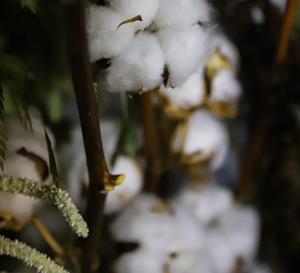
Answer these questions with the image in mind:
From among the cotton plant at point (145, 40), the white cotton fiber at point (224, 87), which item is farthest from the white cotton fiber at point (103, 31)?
the white cotton fiber at point (224, 87)

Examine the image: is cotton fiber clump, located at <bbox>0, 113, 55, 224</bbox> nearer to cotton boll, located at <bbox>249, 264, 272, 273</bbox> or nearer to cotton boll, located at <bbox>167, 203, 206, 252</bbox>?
cotton boll, located at <bbox>167, 203, 206, 252</bbox>

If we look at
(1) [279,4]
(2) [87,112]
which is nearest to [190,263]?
(2) [87,112]

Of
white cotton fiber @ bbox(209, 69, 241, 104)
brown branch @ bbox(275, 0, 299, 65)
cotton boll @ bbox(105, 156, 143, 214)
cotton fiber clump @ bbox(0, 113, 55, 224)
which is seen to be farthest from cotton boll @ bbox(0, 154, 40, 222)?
brown branch @ bbox(275, 0, 299, 65)

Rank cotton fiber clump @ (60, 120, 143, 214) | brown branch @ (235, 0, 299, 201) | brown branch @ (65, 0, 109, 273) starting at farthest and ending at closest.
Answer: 1. brown branch @ (235, 0, 299, 201)
2. cotton fiber clump @ (60, 120, 143, 214)
3. brown branch @ (65, 0, 109, 273)

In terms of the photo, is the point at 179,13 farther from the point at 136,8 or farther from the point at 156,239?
the point at 156,239

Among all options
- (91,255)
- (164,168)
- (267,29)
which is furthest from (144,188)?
(267,29)
